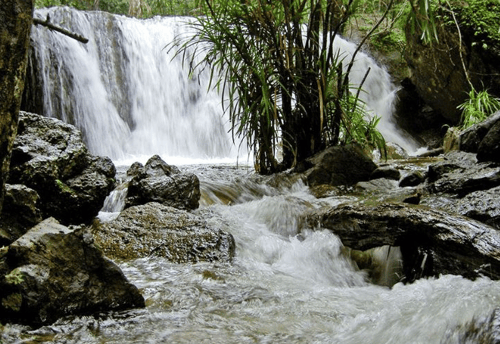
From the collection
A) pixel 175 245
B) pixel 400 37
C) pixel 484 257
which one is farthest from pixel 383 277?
pixel 400 37

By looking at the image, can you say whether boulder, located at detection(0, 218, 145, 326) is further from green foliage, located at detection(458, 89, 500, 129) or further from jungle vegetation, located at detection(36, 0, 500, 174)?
green foliage, located at detection(458, 89, 500, 129)

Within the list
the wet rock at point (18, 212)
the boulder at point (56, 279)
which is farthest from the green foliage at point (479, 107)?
the boulder at point (56, 279)

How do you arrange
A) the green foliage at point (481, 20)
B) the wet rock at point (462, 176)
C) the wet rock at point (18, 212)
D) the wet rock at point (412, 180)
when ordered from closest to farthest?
1. the wet rock at point (18, 212)
2. the wet rock at point (462, 176)
3. the wet rock at point (412, 180)
4. the green foliage at point (481, 20)

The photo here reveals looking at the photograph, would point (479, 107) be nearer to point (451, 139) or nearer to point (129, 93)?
point (451, 139)

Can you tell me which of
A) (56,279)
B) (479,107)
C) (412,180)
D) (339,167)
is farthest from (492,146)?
(56,279)

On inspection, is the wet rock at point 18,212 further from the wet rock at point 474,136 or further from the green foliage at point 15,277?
the wet rock at point 474,136

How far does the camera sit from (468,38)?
7551 mm

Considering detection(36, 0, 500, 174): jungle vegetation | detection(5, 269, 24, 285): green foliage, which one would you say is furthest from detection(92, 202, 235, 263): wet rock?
detection(36, 0, 500, 174): jungle vegetation

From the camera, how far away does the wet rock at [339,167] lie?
16.9ft

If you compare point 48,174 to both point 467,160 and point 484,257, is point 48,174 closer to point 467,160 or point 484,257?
point 484,257

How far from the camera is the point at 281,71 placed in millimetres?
5086

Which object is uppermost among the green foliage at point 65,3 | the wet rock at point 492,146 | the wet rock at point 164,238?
the green foliage at point 65,3

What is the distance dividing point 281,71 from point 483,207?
2771mm

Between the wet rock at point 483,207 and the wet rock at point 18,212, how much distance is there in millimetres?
2659
